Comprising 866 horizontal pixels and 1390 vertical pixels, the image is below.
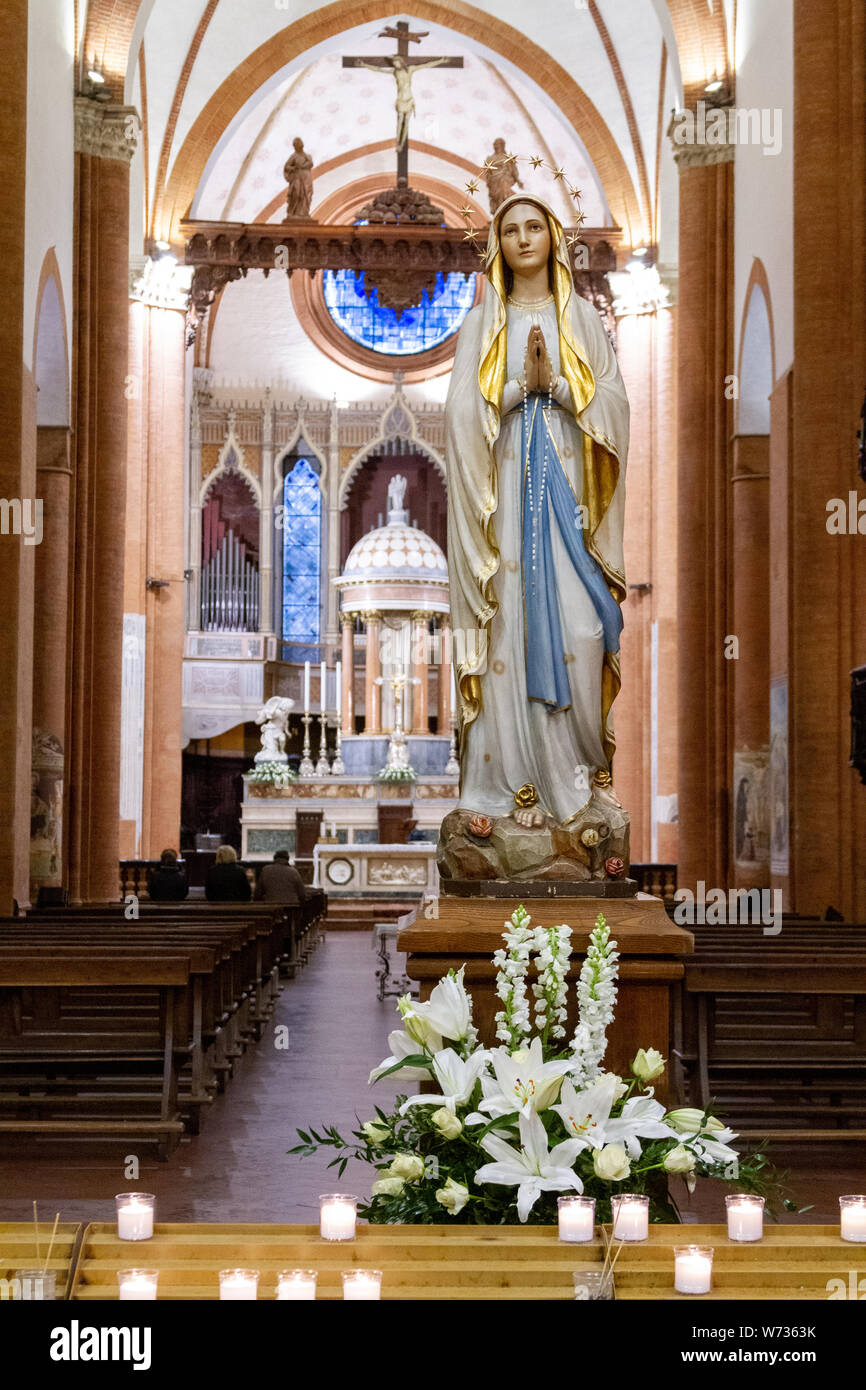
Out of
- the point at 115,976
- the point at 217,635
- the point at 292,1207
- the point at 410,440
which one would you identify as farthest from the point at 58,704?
the point at 410,440

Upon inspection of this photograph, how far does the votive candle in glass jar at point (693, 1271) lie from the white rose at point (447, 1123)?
22.4 inches

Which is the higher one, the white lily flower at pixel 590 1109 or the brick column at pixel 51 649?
the brick column at pixel 51 649

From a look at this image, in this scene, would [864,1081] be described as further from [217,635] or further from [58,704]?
[217,635]

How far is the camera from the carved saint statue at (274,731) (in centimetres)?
2761

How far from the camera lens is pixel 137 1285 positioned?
2414 mm

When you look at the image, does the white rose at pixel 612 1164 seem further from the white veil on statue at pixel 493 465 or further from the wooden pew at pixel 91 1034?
the wooden pew at pixel 91 1034

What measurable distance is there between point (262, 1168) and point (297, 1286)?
4517mm

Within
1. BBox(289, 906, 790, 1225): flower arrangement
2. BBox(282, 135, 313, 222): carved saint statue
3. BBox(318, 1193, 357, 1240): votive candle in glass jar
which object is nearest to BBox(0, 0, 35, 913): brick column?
BBox(289, 906, 790, 1225): flower arrangement

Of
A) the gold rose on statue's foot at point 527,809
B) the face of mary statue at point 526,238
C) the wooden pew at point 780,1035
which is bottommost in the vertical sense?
the wooden pew at point 780,1035

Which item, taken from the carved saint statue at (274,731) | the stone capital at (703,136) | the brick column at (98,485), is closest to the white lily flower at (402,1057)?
the brick column at (98,485)

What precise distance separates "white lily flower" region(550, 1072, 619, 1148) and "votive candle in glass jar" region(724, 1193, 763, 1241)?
27 centimetres

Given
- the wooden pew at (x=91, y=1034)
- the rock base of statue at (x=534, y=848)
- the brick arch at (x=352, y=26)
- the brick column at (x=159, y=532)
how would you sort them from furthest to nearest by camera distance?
the brick arch at (x=352, y=26)
the brick column at (x=159, y=532)
the wooden pew at (x=91, y=1034)
the rock base of statue at (x=534, y=848)

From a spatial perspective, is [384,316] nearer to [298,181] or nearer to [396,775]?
[298,181]

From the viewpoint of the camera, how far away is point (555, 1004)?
3.38 meters
